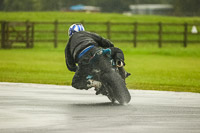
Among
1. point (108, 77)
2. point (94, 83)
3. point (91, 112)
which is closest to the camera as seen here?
point (91, 112)

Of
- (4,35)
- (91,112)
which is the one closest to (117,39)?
(4,35)

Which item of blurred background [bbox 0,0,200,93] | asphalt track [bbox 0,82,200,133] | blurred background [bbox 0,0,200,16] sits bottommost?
blurred background [bbox 0,0,200,16]

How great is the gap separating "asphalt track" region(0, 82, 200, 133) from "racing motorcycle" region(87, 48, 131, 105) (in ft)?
0.70

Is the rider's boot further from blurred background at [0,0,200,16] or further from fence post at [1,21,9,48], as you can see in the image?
blurred background at [0,0,200,16]

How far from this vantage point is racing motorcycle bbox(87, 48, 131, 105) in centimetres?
984

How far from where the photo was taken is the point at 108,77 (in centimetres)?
991

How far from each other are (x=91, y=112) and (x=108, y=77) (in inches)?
38.2

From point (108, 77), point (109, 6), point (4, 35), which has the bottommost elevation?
point (109, 6)

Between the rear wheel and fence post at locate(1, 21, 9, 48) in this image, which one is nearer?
the rear wheel

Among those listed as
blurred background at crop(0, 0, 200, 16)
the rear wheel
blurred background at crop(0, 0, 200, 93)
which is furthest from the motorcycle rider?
blurred background at crop(0, 0, 200, 16)

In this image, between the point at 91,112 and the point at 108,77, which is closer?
the point at 91,112

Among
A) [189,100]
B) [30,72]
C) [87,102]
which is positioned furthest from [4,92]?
[30,72]

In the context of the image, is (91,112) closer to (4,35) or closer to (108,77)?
(108,77)

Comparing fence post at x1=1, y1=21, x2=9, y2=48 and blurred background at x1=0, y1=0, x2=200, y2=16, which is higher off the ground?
fence post at x1=1, y1=21, x2=9, y2=48
